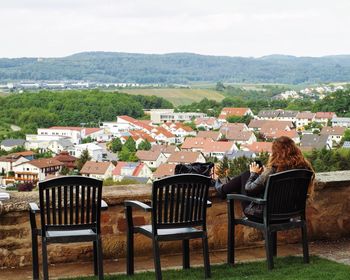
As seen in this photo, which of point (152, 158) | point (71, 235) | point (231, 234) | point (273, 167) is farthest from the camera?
point (152, 158)

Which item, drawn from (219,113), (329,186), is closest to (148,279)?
(329,186)

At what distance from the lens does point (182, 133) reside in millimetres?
100188

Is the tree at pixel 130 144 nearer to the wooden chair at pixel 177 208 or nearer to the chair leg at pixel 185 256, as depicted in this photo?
the chair leg at pixel 185 256

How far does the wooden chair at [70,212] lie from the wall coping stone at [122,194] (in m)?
0.59

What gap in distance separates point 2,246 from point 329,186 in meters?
2.53

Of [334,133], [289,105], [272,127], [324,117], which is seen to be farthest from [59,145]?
[289,105]

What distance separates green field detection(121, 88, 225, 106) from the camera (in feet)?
496

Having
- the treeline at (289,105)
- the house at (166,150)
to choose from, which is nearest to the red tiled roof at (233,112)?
the treeline at (289,105)

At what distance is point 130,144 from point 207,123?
22.3 meters

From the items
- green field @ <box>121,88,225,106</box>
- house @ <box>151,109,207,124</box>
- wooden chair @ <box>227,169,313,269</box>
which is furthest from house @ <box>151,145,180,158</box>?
green field @ <box>121,88,225,106</box>

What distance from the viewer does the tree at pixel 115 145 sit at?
85.1 m

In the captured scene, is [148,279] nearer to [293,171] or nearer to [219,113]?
[293,171]

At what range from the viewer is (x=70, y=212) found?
12.8 feet

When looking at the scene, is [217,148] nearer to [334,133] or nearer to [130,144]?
[334,133]
